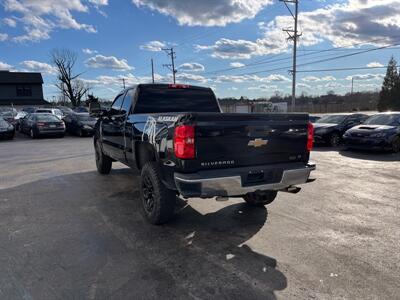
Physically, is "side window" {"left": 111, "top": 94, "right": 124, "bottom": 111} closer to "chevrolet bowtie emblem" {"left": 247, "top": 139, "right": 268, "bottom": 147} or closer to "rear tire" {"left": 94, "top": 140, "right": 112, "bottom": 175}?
"rear tire" {"left": 94, "top": 140, "right": 112, "bottom": 175}

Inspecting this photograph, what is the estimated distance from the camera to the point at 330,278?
3.31m

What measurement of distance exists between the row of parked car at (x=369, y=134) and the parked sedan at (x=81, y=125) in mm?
13111

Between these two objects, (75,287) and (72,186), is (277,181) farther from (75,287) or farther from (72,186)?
(72,186)

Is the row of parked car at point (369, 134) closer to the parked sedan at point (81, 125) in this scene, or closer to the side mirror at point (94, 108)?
the side mirror at point (94, 108)

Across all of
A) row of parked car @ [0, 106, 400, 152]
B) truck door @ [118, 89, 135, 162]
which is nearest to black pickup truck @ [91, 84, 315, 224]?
truck door @ [118, 89, 135, 162]

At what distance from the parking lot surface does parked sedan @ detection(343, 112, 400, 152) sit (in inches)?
207

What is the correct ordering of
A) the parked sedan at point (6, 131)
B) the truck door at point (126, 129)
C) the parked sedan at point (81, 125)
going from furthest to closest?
the parked sedan at point (81, 125) → the parked sedan at point (6, 131) → the truck door at point (126, 129)

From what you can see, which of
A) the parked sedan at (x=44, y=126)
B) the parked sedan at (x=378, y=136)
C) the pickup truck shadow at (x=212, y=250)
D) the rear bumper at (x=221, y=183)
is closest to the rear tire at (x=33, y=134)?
the parked sedan at (x=44, y=126)

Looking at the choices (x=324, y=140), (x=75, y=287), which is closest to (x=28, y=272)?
(x=75, y=287)

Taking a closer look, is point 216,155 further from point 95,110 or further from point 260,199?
point 95,110

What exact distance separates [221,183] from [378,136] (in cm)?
997

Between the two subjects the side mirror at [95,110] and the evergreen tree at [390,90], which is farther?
the evergreen tree at [390,90]

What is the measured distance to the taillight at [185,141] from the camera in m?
3.80

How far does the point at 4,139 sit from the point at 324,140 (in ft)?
58.1
